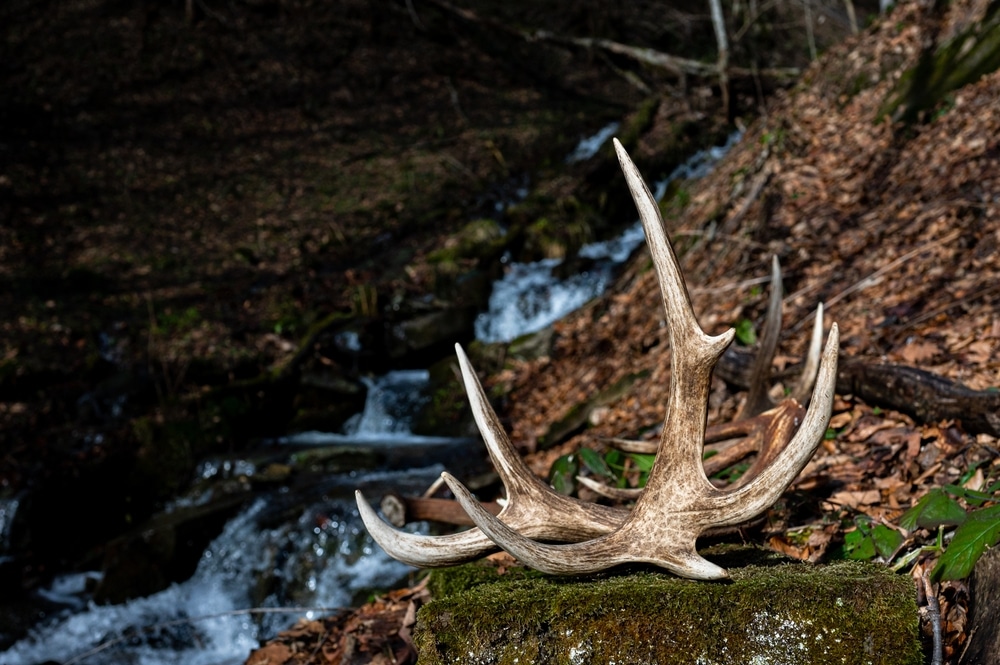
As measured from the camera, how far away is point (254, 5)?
22.4 m

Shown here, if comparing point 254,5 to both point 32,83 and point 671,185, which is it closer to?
point 32,83

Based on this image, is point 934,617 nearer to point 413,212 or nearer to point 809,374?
point 809,374

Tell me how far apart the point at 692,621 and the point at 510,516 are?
72cm

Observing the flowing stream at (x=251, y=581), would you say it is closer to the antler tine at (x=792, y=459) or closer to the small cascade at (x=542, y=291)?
the small cascade at (x=542, y=291)

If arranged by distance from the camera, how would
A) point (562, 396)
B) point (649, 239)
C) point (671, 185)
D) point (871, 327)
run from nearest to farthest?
point (649, 239)
point (871, 327)
point (562, 396)
point (671, 185)

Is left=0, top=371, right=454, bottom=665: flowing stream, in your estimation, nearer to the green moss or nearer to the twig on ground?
the twig on ground

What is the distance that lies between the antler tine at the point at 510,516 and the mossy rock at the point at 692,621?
249 millimetres

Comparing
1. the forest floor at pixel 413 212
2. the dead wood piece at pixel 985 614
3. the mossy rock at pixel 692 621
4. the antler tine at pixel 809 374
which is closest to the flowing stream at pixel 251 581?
the forest floor at pixel 413 212

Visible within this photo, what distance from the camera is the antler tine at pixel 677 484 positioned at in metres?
1.86

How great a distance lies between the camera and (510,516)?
7.44 feet

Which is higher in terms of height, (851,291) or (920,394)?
(920,394)

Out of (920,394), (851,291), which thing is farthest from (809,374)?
(851,291)

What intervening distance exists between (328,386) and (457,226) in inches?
213

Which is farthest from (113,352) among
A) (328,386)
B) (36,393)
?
(328,386)
